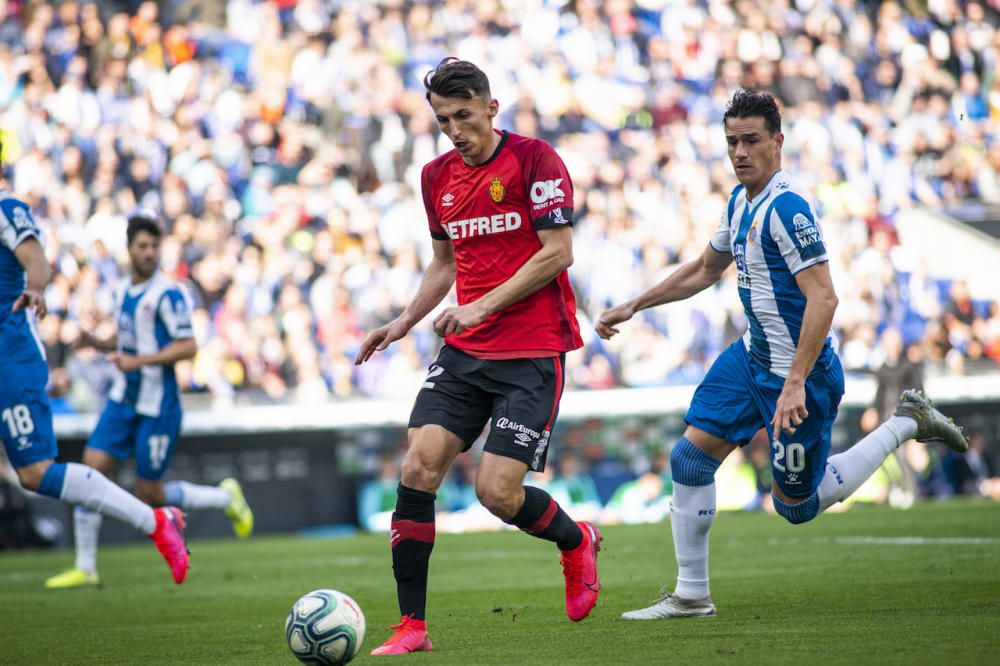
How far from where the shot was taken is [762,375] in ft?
23.4

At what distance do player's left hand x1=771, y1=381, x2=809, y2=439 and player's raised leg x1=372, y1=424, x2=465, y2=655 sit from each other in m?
1.51

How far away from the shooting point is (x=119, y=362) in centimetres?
1108

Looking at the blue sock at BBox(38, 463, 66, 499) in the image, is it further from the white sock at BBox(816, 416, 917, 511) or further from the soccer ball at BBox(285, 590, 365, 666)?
the white sock at BBox(816, 416, 917, 511)

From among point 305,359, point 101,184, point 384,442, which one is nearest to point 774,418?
point 384,442

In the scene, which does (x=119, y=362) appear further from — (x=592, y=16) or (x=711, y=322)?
(x=592, y=16)

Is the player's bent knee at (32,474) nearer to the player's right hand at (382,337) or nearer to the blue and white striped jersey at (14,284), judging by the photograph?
the blue and white striped jersey at (14,284)

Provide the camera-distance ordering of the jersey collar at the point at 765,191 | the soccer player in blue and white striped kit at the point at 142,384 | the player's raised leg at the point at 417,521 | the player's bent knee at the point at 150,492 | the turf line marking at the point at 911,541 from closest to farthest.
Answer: the player's raised leg at the point at 417,521, the jersey collar at the point at 765,191, the turf line marking at the point at 911,541, the soccer player in blue and white striped kit at the point at 142,384, the player's bent knee at the point at 150,492

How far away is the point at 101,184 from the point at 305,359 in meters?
4.52

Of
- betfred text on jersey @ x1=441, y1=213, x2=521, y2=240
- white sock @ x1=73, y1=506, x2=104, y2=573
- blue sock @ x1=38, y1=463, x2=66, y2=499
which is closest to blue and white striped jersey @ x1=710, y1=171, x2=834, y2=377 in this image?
betfred text on jersey @ x1=441, y1=213, x2=521, y2=240

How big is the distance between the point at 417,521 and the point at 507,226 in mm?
1410

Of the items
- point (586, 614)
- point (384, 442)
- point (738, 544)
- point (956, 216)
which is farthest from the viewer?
point (956, 216)

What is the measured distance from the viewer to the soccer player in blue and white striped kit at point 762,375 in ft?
22.6

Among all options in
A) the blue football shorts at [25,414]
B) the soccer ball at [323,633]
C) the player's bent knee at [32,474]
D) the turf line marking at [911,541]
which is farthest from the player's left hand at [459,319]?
the turf line marking at [911,541]

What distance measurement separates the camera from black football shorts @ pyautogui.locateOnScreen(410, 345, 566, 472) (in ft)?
21.5
